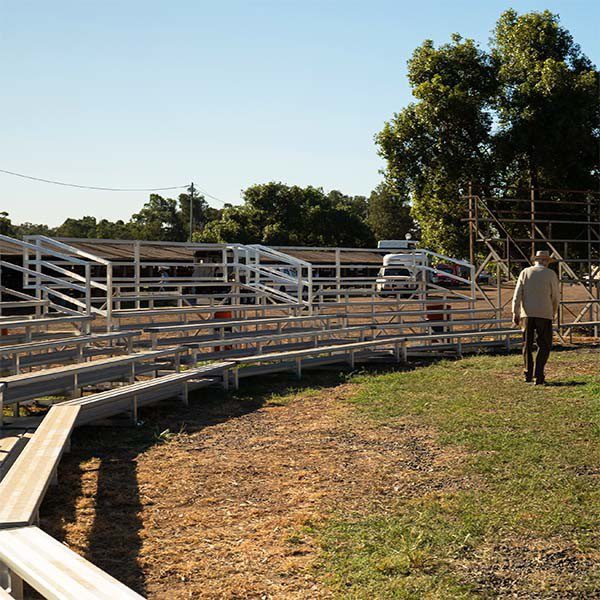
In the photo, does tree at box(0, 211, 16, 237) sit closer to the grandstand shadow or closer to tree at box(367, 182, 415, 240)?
tree at box(367, 182, 415, 240)

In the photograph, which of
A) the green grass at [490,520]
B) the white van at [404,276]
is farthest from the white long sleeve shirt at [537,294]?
the white van at [404,276]

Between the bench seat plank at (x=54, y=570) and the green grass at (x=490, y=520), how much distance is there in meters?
1.27

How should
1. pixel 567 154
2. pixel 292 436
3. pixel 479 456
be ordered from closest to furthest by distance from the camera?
pixel 479 456 < pixel 292 436 < pixel 567 154

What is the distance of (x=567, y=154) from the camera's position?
793 inches

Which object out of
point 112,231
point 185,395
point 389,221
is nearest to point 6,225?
point 112,231

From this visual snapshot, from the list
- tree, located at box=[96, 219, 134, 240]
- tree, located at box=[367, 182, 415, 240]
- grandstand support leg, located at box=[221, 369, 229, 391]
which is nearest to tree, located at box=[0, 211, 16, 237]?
tree, located at box=[96, 219, 134, 240]

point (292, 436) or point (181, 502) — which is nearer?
point (181, 502)

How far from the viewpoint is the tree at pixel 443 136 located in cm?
2055

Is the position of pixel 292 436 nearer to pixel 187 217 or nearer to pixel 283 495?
pixel 283 495

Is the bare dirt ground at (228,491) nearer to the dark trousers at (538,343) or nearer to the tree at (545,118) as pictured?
the dark trousers at (538,343)

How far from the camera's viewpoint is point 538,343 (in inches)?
413

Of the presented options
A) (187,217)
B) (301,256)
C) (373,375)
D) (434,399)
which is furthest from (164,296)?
(187,217)

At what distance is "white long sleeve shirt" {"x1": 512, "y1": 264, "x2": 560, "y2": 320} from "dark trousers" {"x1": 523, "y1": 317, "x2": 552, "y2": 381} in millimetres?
90

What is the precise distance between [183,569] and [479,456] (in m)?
2.97
